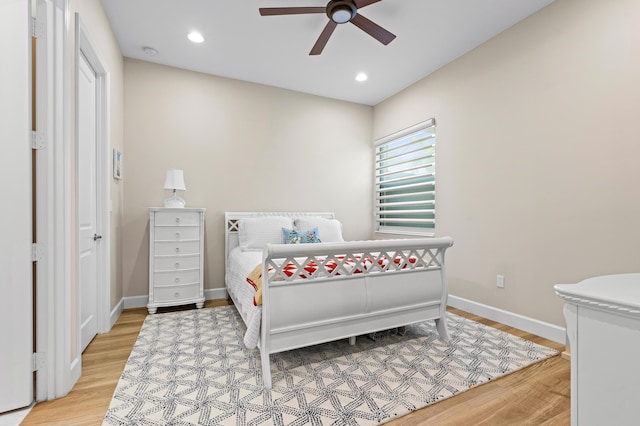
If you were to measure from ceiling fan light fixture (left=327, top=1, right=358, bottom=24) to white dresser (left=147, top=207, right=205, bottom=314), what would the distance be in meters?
2.32

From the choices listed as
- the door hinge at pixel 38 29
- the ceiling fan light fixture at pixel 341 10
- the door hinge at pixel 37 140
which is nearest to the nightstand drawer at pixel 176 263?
the door hinge at pixel 37 140

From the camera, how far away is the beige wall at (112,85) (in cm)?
191

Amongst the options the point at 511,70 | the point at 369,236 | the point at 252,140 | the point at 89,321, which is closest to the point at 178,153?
the point at 252,140

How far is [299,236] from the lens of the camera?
3.38m

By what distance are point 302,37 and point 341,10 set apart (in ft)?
2.92

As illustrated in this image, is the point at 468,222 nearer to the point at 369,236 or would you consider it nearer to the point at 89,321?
the point at 369,236

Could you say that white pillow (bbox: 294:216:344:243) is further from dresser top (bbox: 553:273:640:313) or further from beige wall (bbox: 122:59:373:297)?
dresser top (bbox: 553:273:640:313)

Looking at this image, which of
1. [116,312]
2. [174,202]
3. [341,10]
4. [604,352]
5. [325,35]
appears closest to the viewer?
[604,352]

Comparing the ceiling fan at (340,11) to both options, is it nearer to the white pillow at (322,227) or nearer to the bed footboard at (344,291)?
the bed footboard at (344,291)

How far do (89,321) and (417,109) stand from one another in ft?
13.8

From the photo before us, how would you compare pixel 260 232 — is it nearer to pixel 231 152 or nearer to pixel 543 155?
pixel 231 152

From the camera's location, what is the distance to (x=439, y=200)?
3654 mm

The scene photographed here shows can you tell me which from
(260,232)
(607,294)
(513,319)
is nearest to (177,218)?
(260,232)

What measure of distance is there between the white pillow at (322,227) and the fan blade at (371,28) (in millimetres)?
2085
